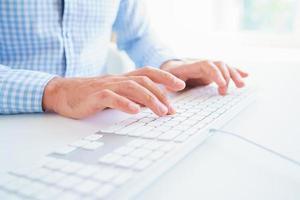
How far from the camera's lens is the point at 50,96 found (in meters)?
0.58

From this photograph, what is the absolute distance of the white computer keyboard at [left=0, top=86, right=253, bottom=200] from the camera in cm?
28

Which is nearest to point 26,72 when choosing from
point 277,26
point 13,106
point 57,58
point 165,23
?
point 13,106

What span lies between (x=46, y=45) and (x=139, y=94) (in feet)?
1.34

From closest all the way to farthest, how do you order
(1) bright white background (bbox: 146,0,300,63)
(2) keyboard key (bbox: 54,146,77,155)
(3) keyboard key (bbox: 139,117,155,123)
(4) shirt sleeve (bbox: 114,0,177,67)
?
(2) keyboard key (bbox: 54,146,77,155) < (3) keyboard key (bbox: 139,117,155,123) < (4) shirt sleeve (bbox: 114,0,177,67) < (1) bright white background (bbox: 146,0,300,63)

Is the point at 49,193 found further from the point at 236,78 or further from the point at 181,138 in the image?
the point at 236,78

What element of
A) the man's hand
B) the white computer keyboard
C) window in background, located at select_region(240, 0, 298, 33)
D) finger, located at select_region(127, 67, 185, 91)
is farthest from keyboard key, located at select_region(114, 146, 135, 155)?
window in background, located at select_region(240, 0, 298, 33)

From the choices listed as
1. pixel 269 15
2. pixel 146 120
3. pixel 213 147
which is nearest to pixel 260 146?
pixel 213 147

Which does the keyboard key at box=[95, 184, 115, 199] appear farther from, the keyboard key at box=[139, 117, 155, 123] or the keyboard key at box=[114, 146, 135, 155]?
the keyboard key at box=[139, 117, 155, 123]

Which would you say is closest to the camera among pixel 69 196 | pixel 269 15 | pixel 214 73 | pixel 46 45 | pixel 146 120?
pixel 69 196

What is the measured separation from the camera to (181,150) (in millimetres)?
375

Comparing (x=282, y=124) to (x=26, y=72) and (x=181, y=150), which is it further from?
(x=26, y=72)

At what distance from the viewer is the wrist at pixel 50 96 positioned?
0.58m

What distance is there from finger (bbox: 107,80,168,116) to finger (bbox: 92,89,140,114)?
2 cm

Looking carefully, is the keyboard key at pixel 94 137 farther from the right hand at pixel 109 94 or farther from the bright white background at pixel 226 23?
the bright white background at pixel 226 23
